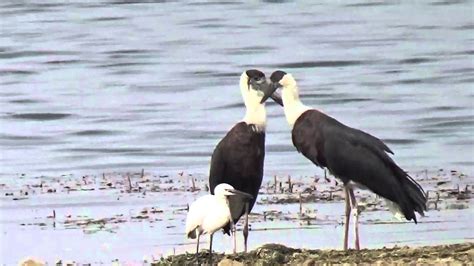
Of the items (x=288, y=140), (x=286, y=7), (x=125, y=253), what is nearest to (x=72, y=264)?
(x=125, y=253)

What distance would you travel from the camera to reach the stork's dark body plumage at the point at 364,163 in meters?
10.5

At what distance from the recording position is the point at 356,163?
34.4 feet

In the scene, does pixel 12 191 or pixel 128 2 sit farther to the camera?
pixel 128 2

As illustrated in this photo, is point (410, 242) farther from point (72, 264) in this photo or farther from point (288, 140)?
point (288, 140)

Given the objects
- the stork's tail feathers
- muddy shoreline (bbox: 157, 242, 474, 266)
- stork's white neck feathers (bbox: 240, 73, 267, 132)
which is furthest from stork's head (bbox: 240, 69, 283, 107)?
muddy shoreline (bbox: 157, 242, 474, 266)

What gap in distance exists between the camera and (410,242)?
1177 centimetres

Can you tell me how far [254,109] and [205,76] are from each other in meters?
12.0

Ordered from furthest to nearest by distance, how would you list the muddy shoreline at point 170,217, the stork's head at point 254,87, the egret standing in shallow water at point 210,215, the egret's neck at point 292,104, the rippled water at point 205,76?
the rippled water at point 205,76
the muddy shoreline at point 170,217
the stork's head at point 254,87
the egret's neck at point 292,104
the egret standing in shallow water at point 210,215

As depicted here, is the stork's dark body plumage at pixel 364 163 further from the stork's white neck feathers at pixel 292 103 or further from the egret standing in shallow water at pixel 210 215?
the egret standing in shallow water at pixel 210 215

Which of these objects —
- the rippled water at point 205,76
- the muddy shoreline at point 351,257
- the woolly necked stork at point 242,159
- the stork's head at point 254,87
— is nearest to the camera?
the muddy shoreline at point 351,257

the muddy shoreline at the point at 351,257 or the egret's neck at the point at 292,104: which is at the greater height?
the egret's neck at the point at 292,104

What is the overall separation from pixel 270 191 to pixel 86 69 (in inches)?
425

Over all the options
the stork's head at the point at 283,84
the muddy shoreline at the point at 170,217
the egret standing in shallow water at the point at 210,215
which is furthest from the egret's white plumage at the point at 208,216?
the stork's head at the point at 283,84

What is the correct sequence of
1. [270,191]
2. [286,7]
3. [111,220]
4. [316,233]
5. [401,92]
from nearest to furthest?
[316,233]
[111,220]
[270,191]
[401,92]
[286,7]
